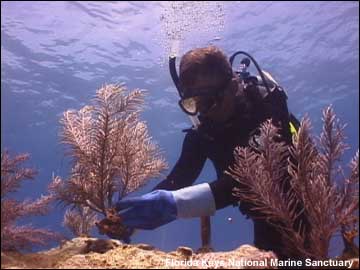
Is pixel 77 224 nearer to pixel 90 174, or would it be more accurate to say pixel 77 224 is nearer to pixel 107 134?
pixel 90 174

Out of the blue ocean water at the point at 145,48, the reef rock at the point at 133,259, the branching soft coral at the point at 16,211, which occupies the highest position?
the blue ocean water at the point at 145,48

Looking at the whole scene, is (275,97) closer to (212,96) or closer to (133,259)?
(212,96)

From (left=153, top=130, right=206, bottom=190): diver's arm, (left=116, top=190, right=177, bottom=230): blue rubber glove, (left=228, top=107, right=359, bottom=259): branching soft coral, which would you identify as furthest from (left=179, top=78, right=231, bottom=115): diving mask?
(left=116, top=190, right=177, bottom=230): blue rubber glove

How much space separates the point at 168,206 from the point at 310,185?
4.61 feet

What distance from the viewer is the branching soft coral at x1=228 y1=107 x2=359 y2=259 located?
3584 millimetres

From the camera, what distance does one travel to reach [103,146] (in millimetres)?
5293

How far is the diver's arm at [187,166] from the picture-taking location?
5160 mm

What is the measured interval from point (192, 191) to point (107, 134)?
1.88 m

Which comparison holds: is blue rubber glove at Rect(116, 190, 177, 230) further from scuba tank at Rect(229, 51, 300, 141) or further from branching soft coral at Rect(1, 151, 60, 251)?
scuba tank at Rect(229, 51, 300, 141)

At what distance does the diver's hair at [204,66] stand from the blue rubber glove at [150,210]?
4.78 feet

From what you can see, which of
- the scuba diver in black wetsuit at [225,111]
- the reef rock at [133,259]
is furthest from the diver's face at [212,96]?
the reef rock at [133,259]

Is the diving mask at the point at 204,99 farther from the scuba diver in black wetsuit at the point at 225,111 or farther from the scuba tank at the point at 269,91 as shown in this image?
the scuba tank at the point at 269,91

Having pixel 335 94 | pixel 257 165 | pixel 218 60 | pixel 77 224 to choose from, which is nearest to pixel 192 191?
pixel 257 165

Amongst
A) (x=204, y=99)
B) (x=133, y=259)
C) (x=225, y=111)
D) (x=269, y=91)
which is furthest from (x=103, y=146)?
(x=269, y=91)
